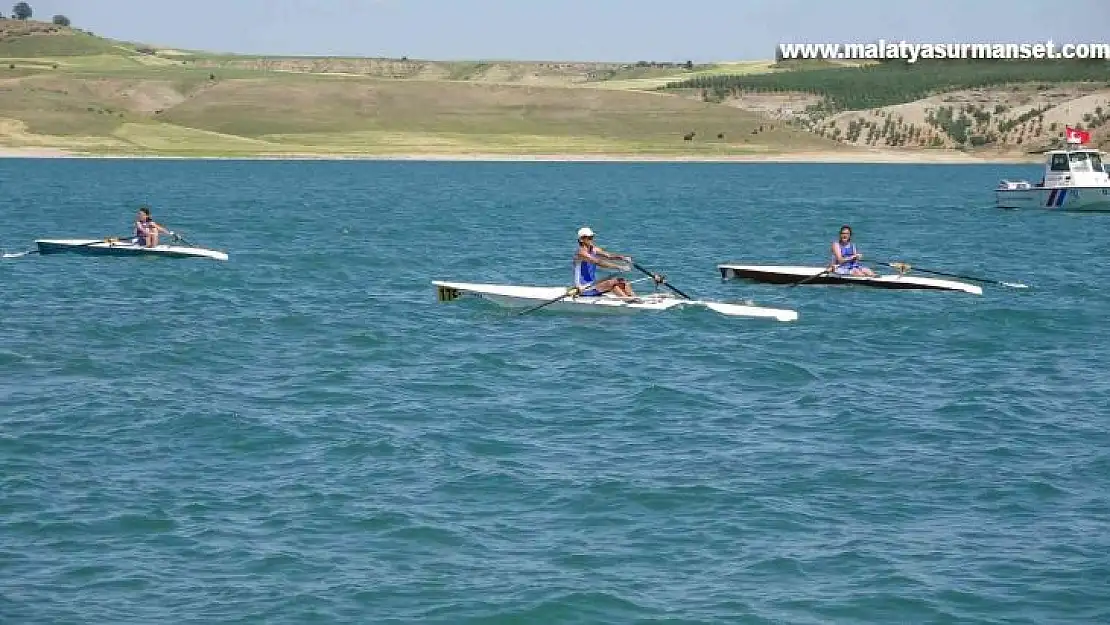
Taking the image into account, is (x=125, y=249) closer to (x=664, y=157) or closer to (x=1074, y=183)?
(x=1074, y=183)

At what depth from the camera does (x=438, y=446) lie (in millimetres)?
21734

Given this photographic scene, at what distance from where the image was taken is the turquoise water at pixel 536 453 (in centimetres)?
1609

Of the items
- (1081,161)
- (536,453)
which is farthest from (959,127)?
(536,453)

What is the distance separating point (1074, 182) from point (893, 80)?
114 m

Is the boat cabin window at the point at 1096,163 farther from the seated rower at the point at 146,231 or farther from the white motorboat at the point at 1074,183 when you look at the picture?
the seated rower at the point at 146,231

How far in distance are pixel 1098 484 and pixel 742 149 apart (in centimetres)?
12772

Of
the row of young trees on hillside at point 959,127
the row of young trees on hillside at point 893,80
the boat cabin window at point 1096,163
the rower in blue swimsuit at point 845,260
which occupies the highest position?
the row of young trees on hillside at point 893,80

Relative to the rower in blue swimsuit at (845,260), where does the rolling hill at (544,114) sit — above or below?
above

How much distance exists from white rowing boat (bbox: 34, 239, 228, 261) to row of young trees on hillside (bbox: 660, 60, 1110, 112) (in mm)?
127170

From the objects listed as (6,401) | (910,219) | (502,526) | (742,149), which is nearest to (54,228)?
(910,219)

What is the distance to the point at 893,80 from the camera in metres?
180

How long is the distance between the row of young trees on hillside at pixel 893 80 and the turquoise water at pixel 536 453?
12527 centimetres

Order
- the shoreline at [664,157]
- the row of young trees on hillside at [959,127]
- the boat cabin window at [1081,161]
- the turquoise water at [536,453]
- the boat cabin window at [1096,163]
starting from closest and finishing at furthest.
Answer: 1. the turquoise water at [536,453]
2. the boat cabin window at [1081,161]
3. the boat cabin window at [1096,163]
4. the shoreline at [664,157]
5. the row of young trees on hillside at [959,127]

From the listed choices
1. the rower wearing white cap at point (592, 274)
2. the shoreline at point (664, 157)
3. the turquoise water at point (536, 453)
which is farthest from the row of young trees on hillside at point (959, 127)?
the rower wearing white cap at point (592, 274)
